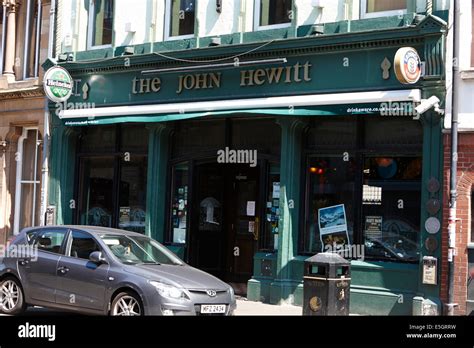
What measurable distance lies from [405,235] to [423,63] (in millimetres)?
2953

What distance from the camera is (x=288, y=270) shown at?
1426 cm

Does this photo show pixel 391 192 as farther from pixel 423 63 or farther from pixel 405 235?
pixel 423 63

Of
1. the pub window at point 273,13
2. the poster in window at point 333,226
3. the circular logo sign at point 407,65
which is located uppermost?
the pub window at point 273,13

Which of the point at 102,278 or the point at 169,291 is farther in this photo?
the point at 102,278

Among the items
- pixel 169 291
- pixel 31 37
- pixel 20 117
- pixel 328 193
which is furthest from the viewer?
pixel 31 37

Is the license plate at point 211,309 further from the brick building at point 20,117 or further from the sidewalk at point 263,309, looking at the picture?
the brick building at point 20,117

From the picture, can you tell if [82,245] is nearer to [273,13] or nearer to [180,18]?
[273,13]

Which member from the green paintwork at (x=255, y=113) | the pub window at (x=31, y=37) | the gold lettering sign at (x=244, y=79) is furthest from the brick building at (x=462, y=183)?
the pub window at (x=31, y=37)

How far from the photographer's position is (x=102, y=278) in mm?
10672

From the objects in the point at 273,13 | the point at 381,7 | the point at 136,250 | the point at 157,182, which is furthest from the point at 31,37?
the point at 136,250

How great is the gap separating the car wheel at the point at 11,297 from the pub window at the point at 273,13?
6966mm

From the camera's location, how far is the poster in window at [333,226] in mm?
13938

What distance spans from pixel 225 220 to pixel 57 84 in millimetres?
5018

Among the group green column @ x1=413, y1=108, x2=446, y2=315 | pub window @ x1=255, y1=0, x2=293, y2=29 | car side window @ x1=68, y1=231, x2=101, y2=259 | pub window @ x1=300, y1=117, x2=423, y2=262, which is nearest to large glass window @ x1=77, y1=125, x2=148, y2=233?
pub window @ x1=255, y1=0, x2=293, y2=29
